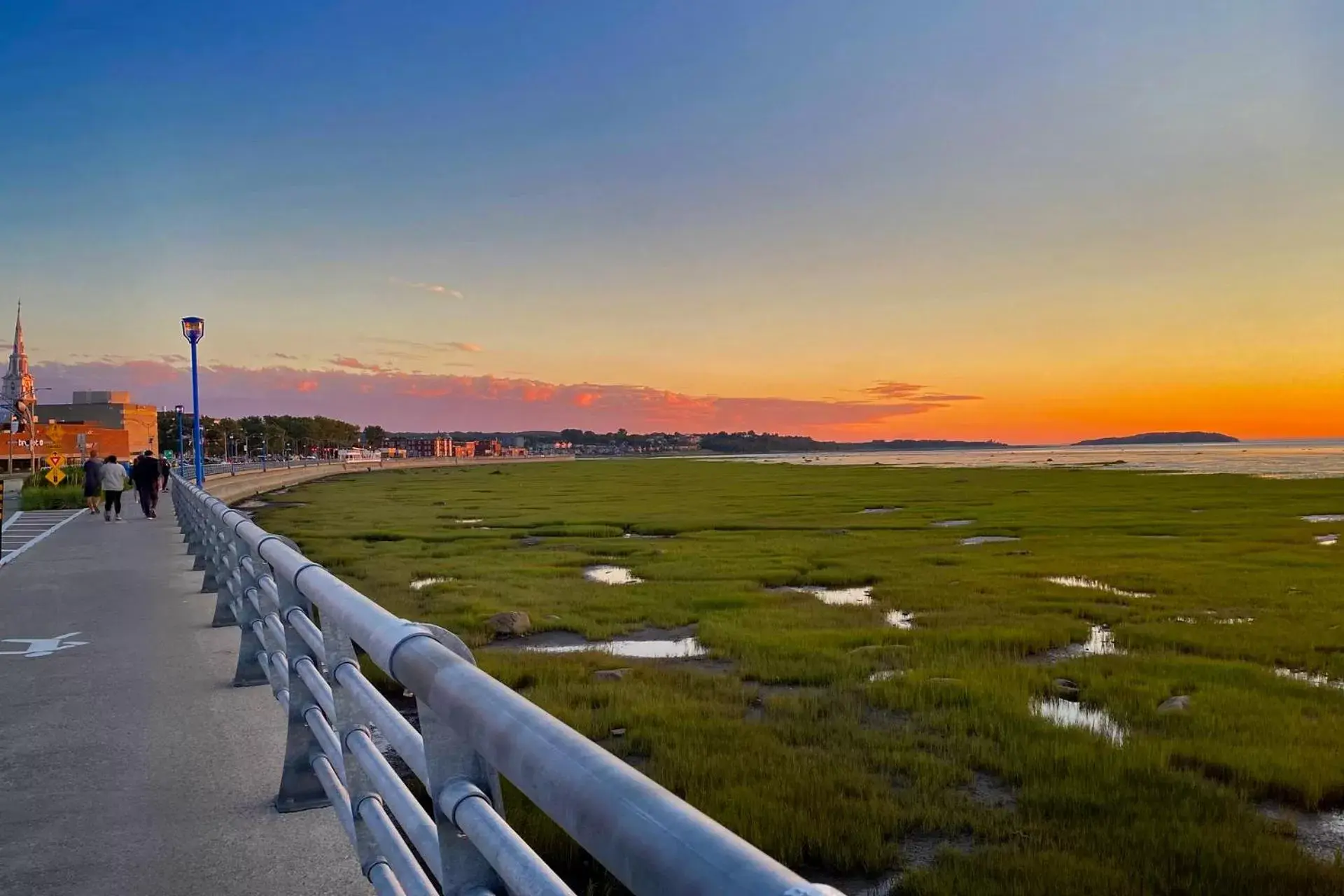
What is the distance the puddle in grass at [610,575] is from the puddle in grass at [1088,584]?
22.6ft

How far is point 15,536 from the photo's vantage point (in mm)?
22594

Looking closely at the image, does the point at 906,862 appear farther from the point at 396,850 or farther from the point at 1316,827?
the point at 396,850

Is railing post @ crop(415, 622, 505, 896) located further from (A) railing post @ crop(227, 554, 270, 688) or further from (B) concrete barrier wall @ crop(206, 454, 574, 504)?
(B) concrete barrier wall @ crop(206, 454, 574, 504)

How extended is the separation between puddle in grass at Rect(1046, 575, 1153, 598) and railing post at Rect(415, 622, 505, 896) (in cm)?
1409

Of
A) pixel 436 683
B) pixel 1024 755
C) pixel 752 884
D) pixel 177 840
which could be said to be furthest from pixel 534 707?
pixel 1024 755

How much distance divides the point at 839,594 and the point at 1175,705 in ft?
24.9

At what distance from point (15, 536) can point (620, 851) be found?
2583 centimetres

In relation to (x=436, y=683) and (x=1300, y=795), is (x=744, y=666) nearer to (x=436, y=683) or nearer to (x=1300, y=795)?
(x=1300, y=795)

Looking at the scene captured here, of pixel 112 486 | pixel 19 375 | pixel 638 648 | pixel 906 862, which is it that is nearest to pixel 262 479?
pixel 112 486

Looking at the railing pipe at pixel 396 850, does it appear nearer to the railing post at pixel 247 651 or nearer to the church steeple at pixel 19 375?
the railing post at pixel 247 651

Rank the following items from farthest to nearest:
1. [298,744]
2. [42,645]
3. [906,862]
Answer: [42,645], [906,862], [298,744]

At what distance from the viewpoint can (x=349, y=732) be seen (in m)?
3.82

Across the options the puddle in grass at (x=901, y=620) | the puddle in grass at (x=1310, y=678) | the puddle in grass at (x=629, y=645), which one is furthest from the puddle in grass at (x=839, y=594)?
the puddle in grass at (x=1310, y=678)

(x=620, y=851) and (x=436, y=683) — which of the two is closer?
(x=620, y=851)
